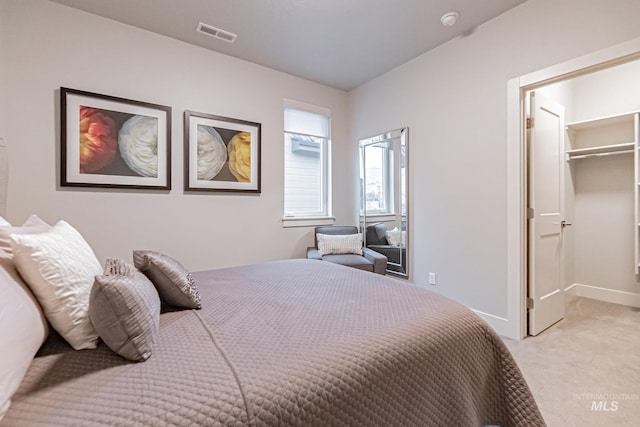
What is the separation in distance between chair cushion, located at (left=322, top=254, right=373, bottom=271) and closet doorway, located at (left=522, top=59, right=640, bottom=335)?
1408mm

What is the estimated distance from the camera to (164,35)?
110 inches

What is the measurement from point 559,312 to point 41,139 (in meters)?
4.69

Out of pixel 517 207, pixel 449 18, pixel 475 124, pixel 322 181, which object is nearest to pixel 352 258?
pixel 322 181

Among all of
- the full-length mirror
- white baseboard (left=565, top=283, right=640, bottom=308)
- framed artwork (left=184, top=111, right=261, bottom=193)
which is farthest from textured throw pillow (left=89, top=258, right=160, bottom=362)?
white baseboard (left=565, top=283, right=640, bottom=308)

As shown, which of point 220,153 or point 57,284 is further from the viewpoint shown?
point 220,153

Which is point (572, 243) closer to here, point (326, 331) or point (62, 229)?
point (326, 331)

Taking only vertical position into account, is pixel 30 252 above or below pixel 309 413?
above

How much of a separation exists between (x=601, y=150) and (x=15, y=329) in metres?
4.73

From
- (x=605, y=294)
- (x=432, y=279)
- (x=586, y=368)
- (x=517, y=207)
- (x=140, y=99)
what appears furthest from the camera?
(x=605, y=294)

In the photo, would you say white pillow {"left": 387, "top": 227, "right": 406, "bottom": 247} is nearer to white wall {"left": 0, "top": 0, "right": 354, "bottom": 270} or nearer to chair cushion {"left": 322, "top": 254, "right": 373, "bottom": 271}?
chair cushion {"left": 322, "top": 254, "right": 373, "bottom": 271}

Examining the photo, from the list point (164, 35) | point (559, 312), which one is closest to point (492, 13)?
point (559, 312)

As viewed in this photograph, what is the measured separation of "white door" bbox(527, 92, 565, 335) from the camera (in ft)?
8.11

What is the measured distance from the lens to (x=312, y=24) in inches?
103

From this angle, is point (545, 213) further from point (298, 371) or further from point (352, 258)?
point (298, 371)
